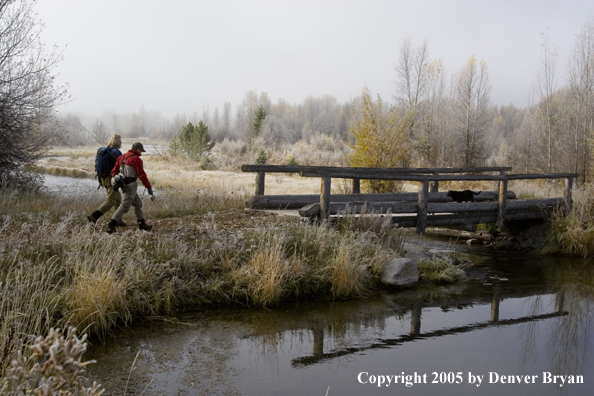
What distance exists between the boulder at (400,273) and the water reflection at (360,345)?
0.25 meters

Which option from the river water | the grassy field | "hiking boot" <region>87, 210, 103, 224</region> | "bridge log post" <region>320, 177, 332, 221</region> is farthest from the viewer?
"bridge log post" <region>320, 177, 332, 221</region>

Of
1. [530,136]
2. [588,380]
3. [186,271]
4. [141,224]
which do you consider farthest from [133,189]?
[530,136]

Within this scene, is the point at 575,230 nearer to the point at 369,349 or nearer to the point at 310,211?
the point at 310,211

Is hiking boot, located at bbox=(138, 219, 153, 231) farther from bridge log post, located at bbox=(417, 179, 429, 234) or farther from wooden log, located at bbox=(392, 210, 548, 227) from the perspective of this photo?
bridge log post, located at bbox=(417, 179, 429, 234)

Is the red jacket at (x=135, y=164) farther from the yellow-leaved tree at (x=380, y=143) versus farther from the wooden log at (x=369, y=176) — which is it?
the yellow-leaved tree at (x=380, y=143)

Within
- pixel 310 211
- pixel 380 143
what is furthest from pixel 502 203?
pixel 380 143

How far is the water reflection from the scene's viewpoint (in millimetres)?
5102

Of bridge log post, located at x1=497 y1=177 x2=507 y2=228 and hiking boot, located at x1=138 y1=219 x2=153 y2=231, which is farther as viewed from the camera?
bridge log post, located at x1=497 y1=177 x2=507 y2=228

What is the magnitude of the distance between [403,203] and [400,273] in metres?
2.74

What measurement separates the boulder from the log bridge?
5.23 feet

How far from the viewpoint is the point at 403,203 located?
36.2 ft

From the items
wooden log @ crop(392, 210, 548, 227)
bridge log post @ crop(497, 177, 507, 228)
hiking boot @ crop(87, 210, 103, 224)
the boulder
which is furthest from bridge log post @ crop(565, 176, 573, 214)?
hiking boot @ crop(87, 210, 103, 224)

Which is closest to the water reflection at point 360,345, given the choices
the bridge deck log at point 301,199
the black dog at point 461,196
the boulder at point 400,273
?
the boulder at point 400,273

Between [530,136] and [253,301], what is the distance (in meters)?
39.5
